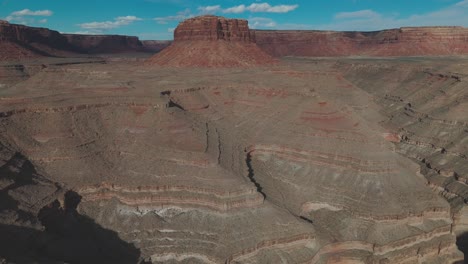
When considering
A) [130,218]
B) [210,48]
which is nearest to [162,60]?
[210,48]

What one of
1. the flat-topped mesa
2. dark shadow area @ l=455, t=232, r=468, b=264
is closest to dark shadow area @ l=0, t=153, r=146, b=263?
dark shadow area @ l=455, t=232, r=468, b=264

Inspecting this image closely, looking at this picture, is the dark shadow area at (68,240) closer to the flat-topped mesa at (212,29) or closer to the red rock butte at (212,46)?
the red rock butte at (212,46)

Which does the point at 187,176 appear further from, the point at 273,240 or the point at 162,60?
the point at 162,60

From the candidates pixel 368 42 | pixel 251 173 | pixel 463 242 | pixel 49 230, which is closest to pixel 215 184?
pixel 251 173

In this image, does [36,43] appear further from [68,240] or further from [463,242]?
[463,242]

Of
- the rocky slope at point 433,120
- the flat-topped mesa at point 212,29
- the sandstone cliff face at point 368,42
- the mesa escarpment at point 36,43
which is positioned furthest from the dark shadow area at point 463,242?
the mesa escarpment at point 36,43

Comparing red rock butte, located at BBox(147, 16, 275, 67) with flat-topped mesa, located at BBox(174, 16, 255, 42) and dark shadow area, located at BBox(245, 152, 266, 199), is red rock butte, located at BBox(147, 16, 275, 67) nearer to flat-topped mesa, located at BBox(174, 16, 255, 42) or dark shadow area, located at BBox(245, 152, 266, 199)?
flat-topped mesa, located at BBox(174, 16, 255, 42)
